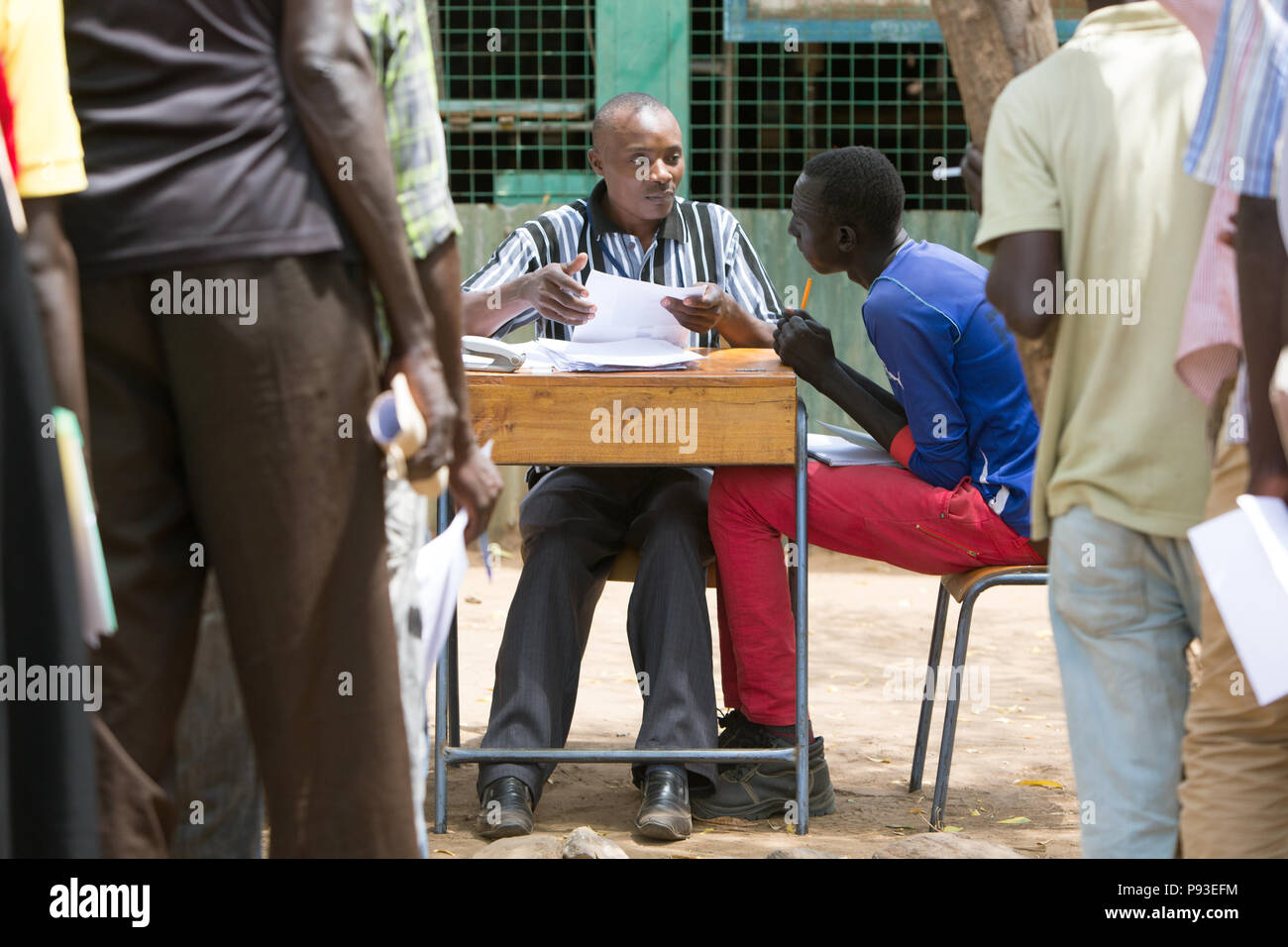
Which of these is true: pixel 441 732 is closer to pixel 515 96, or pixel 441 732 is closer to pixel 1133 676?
pixel 1133 676

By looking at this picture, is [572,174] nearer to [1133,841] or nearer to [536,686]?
[536,686]

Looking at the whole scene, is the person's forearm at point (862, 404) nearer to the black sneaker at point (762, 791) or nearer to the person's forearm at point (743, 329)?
the person's forearm at point (743, 329)

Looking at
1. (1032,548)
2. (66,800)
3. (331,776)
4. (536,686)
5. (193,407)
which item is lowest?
(536,686)

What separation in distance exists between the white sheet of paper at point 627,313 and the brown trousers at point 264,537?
1905mm

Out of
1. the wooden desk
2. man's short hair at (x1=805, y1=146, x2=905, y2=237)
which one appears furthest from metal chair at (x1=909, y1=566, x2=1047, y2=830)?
man's short hair at (x1=805, y1=146, x2=905, y2=237)

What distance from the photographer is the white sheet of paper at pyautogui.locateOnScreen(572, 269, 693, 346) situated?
3852mm

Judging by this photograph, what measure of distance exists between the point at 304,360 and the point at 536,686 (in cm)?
215

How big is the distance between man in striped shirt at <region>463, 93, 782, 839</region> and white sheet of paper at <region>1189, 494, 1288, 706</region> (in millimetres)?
1968

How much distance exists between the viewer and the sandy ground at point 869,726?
3.84m

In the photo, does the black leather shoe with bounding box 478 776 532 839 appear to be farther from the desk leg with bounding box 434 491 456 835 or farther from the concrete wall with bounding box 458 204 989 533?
the concrete wall with bounding box 458 204 989 533

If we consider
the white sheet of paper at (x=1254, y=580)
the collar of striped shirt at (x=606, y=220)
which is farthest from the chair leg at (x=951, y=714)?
the white sheet of paper at (x=1254, y=580)

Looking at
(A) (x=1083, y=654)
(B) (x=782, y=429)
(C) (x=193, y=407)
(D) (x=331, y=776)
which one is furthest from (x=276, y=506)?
(B) (x=782, y=429)

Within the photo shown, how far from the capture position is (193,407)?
1.88 m

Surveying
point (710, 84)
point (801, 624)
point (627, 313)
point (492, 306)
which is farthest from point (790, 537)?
Answer: point (710, 84)
